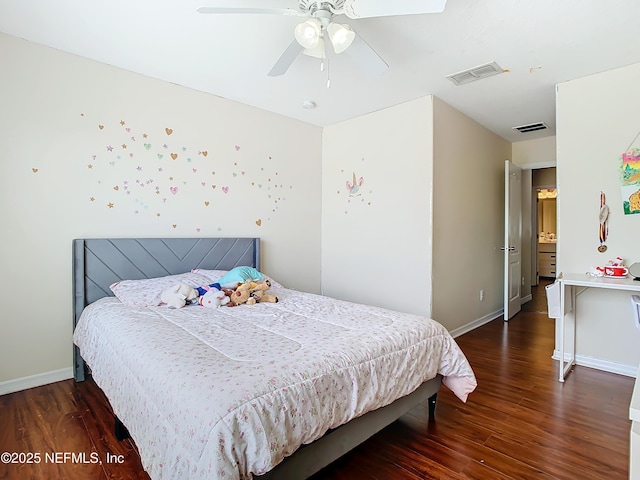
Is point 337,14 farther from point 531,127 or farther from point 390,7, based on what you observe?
point 531,127

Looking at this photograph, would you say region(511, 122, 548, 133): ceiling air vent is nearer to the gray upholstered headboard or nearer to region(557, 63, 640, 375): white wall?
region(557, 63, 640, 375): white wall

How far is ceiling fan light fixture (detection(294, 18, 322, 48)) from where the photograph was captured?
1913 millimetres

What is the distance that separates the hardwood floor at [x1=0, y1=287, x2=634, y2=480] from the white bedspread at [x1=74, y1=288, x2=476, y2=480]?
31 centimetres

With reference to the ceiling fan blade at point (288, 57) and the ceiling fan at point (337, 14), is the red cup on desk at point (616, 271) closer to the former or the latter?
the ceiling fan at point (337, 14)

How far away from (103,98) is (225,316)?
2114 mm

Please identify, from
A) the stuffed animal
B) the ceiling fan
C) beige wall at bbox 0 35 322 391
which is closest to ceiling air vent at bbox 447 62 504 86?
the ceiling fan

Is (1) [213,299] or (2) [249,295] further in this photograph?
(2) [249,295]

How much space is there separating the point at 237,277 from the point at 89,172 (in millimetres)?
1461

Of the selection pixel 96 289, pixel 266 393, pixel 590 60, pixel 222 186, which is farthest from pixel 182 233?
pixel 590 60

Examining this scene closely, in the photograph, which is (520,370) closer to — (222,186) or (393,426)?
(393,426)

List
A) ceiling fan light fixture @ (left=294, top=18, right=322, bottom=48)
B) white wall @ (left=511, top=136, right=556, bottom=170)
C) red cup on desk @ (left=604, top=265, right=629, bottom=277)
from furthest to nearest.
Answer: white wall @ (left=511, top=136, right=556, bottom=170)
red cup on desk @ (left=604, top=265, right=629, bottom=277)
ceiling fan light fixture @ (left=294, top=18, right=322, bottom=48)

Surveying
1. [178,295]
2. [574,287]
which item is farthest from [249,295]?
[574,287]

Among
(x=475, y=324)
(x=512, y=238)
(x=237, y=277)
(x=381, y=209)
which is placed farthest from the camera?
(x=512, y=238)

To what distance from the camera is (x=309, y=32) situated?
193 cm
